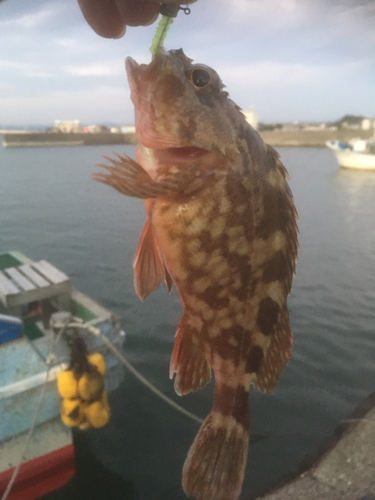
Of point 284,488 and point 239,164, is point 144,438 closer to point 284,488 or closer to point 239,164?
point 284,488

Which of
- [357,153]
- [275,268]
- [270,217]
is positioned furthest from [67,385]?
[357,153]

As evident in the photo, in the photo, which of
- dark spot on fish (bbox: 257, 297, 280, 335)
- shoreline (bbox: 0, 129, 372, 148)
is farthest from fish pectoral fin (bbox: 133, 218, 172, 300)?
shoreline (bbox: 0, 129, 372, 148)

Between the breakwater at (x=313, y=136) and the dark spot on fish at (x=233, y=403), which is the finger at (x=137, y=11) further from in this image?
the breakwater at (x=313, y=136)

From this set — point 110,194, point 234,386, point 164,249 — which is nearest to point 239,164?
point 164,249

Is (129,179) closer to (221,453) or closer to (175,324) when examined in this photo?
(221,453)

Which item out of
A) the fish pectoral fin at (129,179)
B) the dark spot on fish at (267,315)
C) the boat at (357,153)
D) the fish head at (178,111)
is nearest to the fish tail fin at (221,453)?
the dark spot on fish at (267,315)

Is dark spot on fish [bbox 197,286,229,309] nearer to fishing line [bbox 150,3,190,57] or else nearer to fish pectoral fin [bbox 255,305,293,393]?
fish pectoral fin [bbox 255,305,293,393]
